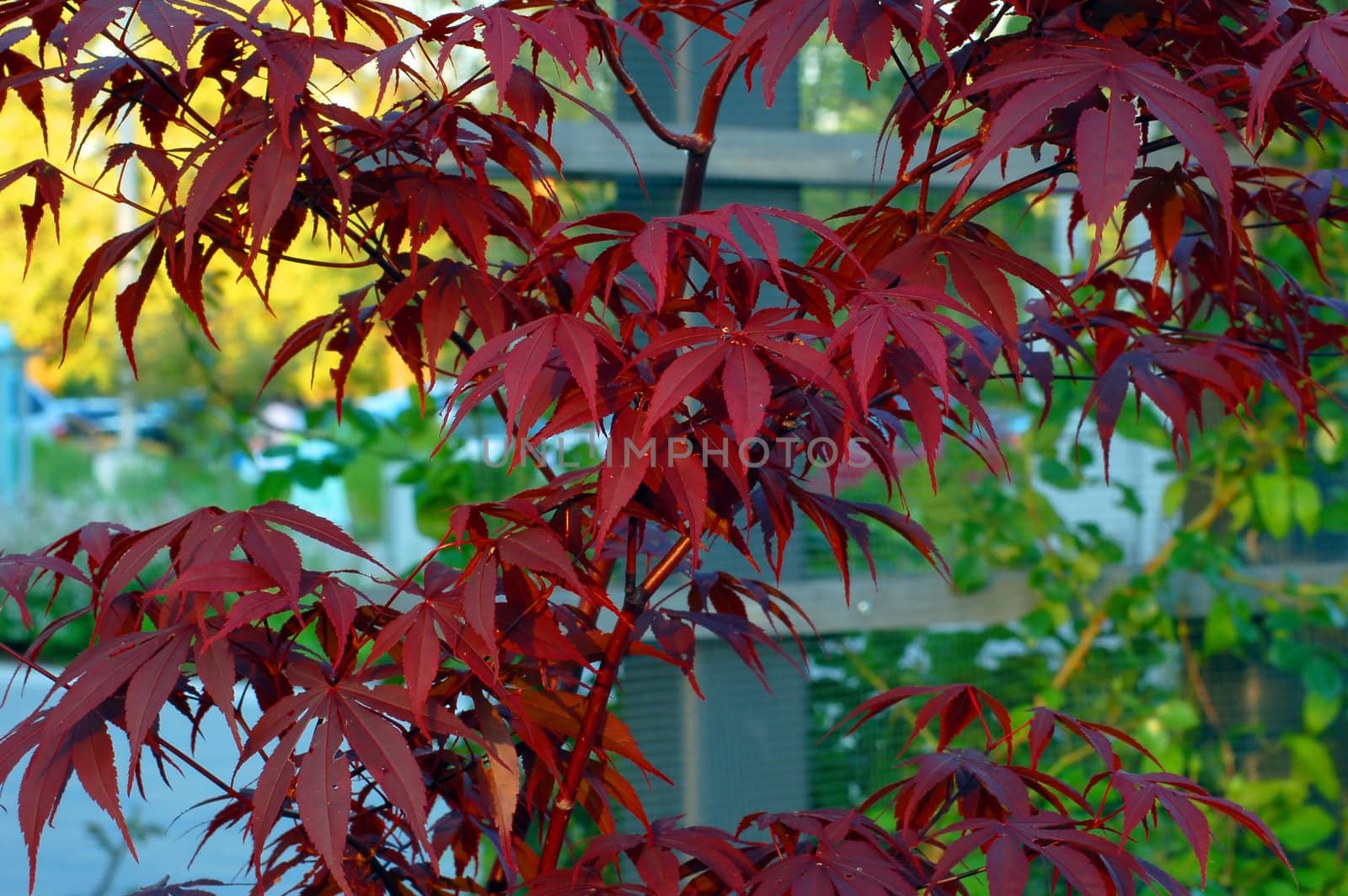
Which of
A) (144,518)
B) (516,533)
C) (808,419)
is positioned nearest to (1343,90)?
(808,419)

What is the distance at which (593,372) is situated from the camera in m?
0.58

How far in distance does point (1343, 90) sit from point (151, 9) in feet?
1.87

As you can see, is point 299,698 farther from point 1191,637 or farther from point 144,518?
point 144,518

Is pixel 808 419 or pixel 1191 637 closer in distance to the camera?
pixel 808 419

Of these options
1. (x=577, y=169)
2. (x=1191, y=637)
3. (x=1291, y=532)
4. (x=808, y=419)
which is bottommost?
(x=1191, y=637)

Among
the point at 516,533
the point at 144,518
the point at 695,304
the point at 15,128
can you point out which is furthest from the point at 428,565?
the point at 15,128

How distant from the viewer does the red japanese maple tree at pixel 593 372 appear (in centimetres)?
60

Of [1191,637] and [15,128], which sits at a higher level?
[15,128]

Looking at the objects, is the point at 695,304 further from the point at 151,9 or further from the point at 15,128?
the point at 15,128

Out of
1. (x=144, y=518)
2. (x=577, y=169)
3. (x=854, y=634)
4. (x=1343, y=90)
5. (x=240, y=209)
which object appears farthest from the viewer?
(x=144, y=518)

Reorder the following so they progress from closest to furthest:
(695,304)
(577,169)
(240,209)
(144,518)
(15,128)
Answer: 1. (695,304)
2. (240,209)
3. (577,169)
4. (144,518)
5. (15,128)

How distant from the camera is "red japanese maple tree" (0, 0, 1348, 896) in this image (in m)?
0.60

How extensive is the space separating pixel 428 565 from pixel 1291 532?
1.65m

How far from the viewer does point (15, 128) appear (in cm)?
891
